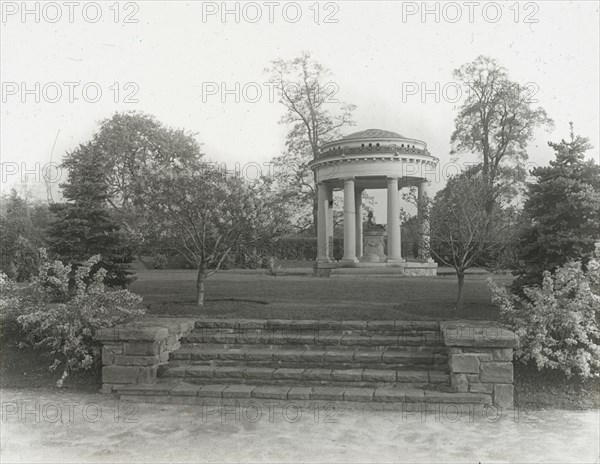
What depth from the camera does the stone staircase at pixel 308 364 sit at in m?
6.67

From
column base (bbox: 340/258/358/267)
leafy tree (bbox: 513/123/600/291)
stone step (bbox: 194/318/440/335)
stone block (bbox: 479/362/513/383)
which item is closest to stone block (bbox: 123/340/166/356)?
stone step (bbox: 194/318/440/335)

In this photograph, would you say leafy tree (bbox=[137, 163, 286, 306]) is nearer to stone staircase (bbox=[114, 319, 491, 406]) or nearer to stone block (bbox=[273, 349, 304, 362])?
stone staircase (bbox=[114, 319, 491, 406])

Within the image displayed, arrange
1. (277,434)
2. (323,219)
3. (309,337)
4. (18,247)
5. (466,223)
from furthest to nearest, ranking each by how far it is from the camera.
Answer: (323,219) → (18,247) → (466,223) → (309,337) → (277,434)

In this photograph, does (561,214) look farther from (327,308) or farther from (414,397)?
(414,397)

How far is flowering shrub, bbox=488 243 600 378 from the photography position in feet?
22.5

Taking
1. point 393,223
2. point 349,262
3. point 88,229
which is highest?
point 393,223

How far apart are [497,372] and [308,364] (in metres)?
2.30

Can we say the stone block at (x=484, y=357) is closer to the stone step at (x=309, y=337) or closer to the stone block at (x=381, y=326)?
the stone step at (x=309, y=337)

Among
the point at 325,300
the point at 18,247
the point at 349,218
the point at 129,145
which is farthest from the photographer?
the point at 129,145

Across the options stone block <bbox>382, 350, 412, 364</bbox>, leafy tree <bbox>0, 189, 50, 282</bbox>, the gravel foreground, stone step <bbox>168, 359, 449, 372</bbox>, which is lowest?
the gravel foreground

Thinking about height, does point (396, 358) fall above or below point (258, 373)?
above

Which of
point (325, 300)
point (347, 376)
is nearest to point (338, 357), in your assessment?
point (347, 376)

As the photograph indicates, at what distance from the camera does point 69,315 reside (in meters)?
7.91

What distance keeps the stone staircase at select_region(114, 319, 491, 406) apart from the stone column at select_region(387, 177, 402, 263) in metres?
12.8
